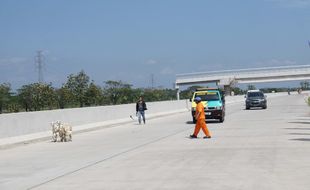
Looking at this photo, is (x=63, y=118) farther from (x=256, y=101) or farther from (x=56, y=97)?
(x=256, y=101)

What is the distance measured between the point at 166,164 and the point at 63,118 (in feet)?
55.6

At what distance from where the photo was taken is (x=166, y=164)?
44.4 feet

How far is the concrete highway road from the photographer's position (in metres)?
10.6

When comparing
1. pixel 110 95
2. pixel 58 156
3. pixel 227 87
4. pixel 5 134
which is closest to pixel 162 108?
pixel 110 95

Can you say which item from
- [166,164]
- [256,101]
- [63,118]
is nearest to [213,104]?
[63,118]

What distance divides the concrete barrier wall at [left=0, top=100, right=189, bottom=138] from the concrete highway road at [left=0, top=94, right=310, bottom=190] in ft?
11.5

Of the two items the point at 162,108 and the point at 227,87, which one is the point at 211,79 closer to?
the point at 227,87

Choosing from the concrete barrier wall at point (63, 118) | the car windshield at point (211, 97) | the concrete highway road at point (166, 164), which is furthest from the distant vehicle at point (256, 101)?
the concrete highway road at point (166, 164)

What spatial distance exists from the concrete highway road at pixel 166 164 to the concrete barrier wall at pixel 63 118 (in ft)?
11.5

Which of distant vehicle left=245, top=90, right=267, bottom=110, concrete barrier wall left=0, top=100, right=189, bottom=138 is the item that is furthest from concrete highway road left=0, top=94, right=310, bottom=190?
distant vehicle left=245, top=90, right=267, bottom=110

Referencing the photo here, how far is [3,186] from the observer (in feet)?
36.8

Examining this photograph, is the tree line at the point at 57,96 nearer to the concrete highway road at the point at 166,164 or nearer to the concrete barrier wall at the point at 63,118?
the concrete barrier wall at the point at 63,118

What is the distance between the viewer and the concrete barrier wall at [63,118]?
2389 centimetres

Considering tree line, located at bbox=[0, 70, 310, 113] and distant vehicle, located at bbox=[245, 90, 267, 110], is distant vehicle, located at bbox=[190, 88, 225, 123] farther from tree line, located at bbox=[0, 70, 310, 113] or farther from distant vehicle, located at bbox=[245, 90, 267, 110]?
distant vehicle, located at bbox=[245, 90, 267, 110]
